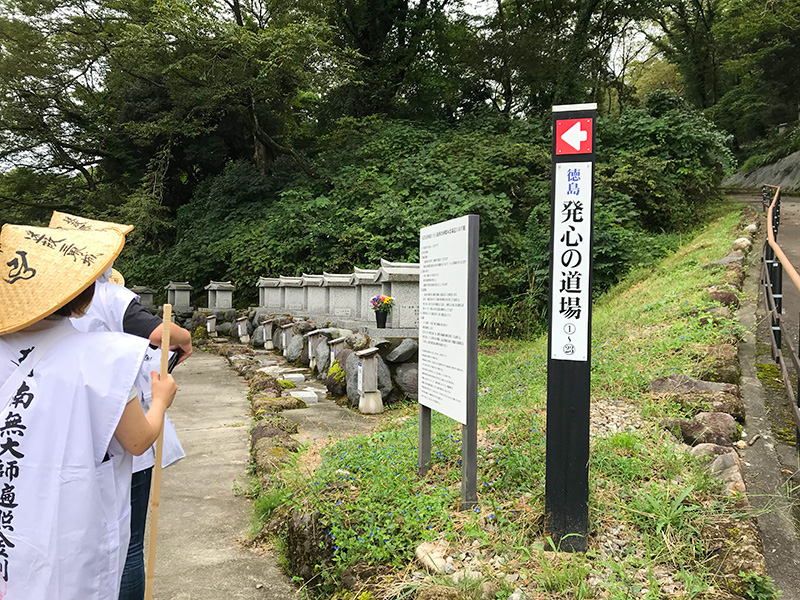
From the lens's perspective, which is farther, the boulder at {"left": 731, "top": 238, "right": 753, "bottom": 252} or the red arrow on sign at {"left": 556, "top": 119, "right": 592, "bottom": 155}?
the boulder at {"left": 731, "top": 238, "right": 753, "bottom": 252}

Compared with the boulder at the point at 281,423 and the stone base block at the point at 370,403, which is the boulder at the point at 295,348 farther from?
the boulder at the point at 281,423

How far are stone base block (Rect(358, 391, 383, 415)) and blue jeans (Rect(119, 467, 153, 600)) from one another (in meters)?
4.84

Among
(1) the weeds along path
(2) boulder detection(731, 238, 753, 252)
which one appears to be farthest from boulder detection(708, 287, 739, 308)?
(1) the weeds along path

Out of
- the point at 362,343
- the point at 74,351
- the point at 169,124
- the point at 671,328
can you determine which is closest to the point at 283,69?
the point at 169,124

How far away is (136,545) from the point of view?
87.2 inches

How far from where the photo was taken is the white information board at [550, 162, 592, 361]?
8.93ft

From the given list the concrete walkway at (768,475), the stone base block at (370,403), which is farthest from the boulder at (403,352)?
the concrete walkway at (768,475)

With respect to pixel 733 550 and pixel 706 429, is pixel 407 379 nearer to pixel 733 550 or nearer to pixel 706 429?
pixel 706 429

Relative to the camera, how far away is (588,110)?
2732mm

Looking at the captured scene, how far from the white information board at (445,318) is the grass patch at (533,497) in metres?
0.50

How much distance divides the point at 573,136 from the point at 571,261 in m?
0.62

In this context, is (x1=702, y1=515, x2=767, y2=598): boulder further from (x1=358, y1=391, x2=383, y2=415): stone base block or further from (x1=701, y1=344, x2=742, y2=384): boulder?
(x1=358, y1=391, x2=383, y2=415): stone base block

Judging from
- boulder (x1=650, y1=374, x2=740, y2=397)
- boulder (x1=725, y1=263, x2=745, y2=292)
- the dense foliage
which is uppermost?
the dense foliage

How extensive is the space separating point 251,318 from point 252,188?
463 centimetres
